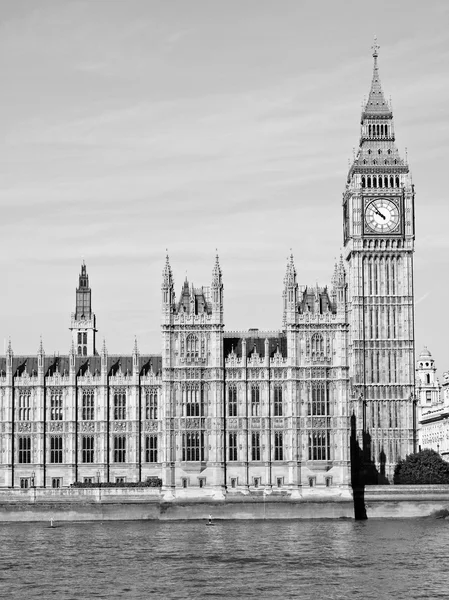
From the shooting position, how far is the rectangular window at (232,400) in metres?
135

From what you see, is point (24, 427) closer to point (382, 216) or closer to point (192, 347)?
point (192, 347)

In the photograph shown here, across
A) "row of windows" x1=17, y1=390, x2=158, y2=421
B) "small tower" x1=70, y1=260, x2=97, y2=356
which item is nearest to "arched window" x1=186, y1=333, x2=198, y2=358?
"row of windows" x1=17, y1=390, x2=158, y2=421

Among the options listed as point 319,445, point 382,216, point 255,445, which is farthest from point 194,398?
point 382,216

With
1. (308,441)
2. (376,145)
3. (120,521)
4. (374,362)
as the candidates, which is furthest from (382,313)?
(120,521)

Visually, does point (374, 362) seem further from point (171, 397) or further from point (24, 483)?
point (24, 483)

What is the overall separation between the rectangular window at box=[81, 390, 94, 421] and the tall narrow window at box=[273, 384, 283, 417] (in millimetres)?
20082

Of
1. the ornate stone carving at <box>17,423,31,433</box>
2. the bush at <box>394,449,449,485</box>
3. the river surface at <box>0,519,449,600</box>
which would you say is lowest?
the river surface at <box>0,519,449,600</box>

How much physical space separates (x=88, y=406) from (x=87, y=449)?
4.44 metres

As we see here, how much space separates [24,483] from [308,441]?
30.1 metres

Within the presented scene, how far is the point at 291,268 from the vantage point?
13612cm

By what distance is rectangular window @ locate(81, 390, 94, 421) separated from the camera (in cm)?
14225

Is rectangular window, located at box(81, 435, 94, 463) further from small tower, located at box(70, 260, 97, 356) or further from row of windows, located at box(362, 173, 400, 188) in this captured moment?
small tower, located at box(70, 260, 97, 356)

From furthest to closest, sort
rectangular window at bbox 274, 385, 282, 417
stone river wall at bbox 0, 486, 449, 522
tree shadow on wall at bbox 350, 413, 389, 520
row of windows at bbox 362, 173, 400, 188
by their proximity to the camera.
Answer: row of windows at bbox 362, 173, 400, 188 → tree shadow on wall at bbox 350, 413, 389, 520 → rectangular window at bbox 274, 385, 282, 417 → stone river wall at bbox 0, 486, 449, 522

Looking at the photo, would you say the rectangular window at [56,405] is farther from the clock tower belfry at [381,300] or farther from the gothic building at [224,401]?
the clock tower belfry at [381,300]
